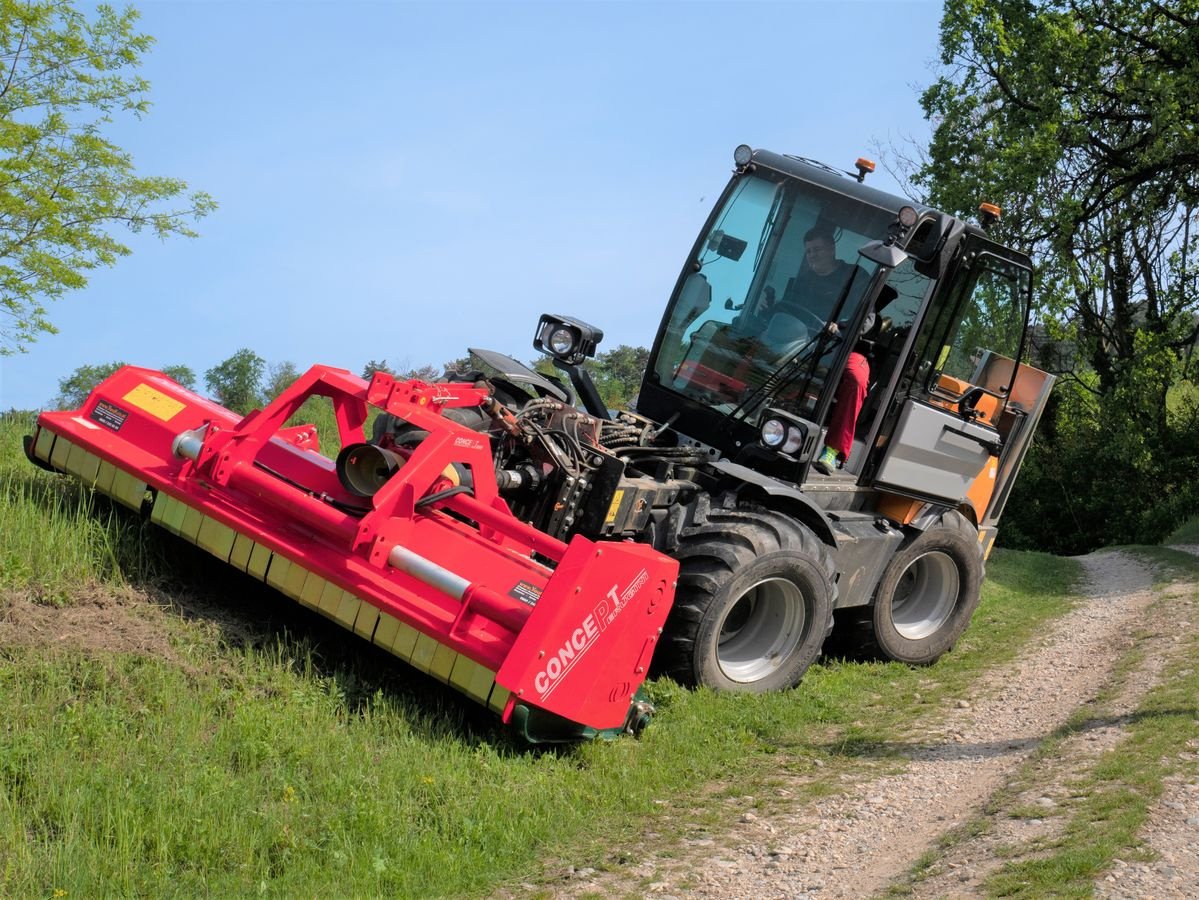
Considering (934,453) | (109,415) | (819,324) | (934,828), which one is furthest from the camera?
(934,453)

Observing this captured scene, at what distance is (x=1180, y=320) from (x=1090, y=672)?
47.2 feet

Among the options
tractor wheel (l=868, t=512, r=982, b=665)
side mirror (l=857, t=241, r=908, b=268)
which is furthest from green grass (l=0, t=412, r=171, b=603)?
tractor wheel (l=868, t=512, r=982, b=665)

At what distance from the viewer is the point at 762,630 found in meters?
7.49

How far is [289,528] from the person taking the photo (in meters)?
6.32

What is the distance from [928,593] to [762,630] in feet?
8.18

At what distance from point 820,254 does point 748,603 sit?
2.34 m

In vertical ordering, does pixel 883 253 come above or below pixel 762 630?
above

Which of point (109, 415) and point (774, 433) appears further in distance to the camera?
point (774, 433)

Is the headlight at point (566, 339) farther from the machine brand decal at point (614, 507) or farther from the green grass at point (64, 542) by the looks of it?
the green grass at point (64, 542)

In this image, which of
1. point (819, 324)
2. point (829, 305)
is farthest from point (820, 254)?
point (819, 324)

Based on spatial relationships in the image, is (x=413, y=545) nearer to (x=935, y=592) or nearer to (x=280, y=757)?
(x=280, y=757)

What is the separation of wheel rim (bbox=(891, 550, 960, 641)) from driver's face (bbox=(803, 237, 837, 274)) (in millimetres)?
2508

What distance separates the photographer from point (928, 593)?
946cm

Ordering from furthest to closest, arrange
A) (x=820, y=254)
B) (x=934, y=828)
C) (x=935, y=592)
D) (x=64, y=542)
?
(x=935, y=592) → (x=820, y=254) → (x=64, y=542) → (x=934, y=828)
